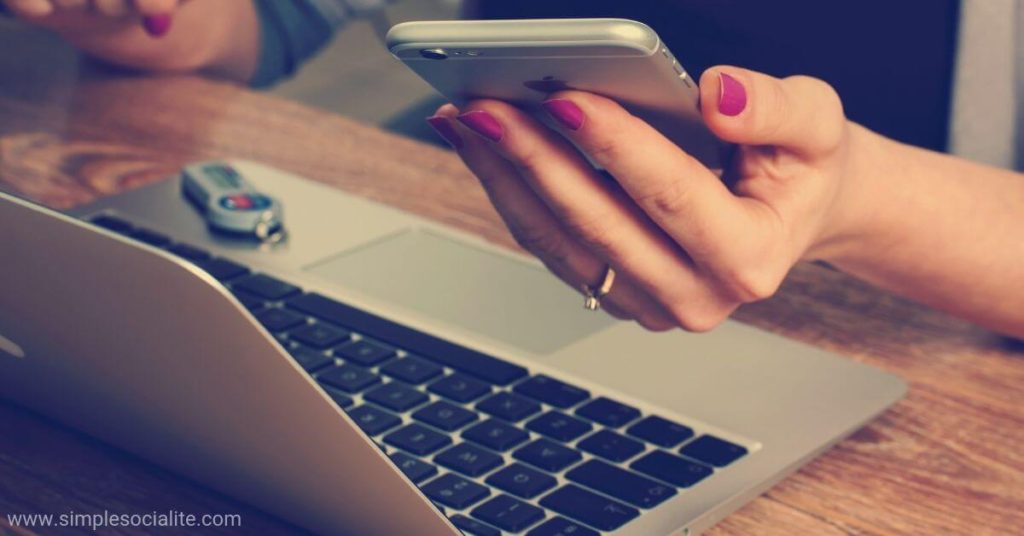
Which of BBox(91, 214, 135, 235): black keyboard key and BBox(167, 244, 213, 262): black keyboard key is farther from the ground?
BBox(91, 214, 135, 235): black keyboard key

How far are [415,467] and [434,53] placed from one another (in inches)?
6.6

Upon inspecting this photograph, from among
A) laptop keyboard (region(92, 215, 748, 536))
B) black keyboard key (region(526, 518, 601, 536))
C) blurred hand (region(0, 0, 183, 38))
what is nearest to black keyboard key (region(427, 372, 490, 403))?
laptop keyboard (region(92, 215, 748, 536))

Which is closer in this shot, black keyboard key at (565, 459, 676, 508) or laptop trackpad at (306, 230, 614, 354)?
black keyboard key at (565, 459, 676, 508)

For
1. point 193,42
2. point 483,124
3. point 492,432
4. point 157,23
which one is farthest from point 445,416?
point 193,42

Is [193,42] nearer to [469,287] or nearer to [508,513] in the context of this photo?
[469,287]

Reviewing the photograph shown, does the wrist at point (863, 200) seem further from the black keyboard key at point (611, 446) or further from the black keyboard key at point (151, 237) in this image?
the black keyboard key at point (151, 237)

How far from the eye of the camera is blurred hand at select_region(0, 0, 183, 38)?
978mm

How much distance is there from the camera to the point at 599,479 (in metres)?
0.55

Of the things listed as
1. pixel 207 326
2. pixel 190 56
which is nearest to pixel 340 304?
pixel 207 326

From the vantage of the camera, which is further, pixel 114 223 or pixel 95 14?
pixel 95 14

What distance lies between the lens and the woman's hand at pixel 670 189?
538 mm

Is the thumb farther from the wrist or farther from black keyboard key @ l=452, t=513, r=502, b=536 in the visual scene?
black keyboard key @ l=452, t=513, r=502, b=536

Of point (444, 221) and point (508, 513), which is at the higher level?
point (444, 221)

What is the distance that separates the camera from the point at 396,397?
0.60 meters
